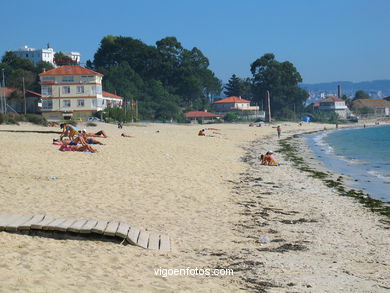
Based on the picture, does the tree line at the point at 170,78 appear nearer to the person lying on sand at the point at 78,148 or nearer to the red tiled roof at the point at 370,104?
the red tiled roof at the point at 370,104

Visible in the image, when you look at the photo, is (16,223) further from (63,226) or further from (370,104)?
(370,104)

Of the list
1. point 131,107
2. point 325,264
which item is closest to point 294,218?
point 325,264

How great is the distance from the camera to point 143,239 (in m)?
8.71

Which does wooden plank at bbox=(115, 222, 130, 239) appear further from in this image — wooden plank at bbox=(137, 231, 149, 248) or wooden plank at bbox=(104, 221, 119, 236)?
wooden plank at bbox=(137, 231, 149, 248)

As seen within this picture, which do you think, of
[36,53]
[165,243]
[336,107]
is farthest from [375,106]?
[165,243]

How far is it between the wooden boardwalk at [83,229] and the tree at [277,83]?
370 ft

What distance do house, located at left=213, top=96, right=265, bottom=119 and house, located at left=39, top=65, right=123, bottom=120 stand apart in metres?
44.7

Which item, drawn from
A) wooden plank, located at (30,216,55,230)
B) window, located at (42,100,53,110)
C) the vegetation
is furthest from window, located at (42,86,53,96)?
wooden plank, located at (30,216,55,230)

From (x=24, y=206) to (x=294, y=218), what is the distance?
5863mm

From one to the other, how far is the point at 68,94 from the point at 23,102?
6674 millimetres

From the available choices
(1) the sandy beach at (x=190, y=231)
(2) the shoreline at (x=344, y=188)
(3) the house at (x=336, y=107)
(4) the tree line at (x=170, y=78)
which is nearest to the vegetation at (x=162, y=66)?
(4) the tree line at (x=170, y=78)

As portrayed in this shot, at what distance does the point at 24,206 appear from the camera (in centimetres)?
1067

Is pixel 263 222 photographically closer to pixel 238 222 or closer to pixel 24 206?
pixel 238 222

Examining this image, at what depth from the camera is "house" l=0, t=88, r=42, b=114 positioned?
69125 mm
